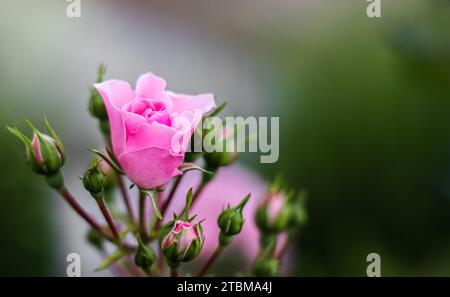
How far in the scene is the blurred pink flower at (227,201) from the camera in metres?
0.70

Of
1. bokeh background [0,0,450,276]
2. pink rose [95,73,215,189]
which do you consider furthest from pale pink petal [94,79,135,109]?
bokeh background [0,0,450,276]

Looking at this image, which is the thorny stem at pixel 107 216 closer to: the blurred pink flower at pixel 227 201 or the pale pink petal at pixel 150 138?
the pale pink petal at pixel 150 138

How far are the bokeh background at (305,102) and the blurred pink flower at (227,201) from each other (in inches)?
2.5

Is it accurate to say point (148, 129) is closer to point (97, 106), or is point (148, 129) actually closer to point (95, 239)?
point (97, 106)

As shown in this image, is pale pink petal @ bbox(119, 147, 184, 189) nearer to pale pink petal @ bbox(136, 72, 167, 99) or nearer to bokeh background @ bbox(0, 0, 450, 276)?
pale pink petal @ bbox(136, 72, 167, 99)

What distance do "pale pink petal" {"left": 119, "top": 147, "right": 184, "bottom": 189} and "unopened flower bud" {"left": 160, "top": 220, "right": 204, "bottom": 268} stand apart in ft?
0.11

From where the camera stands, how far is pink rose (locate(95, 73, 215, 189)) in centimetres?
44

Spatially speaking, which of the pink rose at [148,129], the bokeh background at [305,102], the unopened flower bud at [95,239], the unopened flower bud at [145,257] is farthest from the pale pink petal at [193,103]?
the bokeh background at [305,102]

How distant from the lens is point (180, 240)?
455 millimetres

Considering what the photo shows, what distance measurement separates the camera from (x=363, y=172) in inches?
34.9

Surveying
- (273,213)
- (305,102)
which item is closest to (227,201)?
(273,213)
